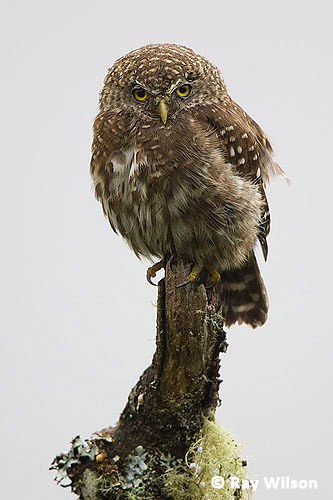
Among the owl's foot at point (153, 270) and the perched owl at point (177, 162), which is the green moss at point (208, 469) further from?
the owl's foot at point (153, 270)

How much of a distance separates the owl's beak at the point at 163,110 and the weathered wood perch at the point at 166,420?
750 millimetres

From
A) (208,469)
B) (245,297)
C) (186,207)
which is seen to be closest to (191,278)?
(186,207)

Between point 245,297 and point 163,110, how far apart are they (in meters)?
1.32

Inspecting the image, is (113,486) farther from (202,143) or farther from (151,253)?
(202,143)

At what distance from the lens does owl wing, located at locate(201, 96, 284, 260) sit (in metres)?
3.07

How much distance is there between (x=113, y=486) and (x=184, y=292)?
0.81 m

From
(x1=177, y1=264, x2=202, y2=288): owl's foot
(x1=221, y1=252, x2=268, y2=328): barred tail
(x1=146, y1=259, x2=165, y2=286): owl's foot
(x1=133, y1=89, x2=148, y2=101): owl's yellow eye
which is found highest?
(x1=133, y1=89, x2=148, y2=101): owl's yellow eye

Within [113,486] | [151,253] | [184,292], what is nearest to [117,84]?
[151,253]

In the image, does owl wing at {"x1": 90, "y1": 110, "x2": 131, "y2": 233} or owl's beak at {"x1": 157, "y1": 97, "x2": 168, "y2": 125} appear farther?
owl wing at {"x1": 90, "y1": 110, "x2": 131, "y2": 233}

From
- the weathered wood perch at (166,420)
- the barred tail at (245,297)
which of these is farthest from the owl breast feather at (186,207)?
the barred tail at (245,297)

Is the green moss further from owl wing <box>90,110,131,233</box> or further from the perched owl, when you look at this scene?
owl wing <box>90,110,131,233</box>

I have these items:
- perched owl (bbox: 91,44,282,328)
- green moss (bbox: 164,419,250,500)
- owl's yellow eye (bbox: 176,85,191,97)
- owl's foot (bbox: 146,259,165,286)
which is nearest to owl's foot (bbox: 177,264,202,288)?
perched owl (bbox: 91,44,282,328)

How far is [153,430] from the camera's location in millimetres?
2621

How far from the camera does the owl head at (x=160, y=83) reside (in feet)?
9.66
